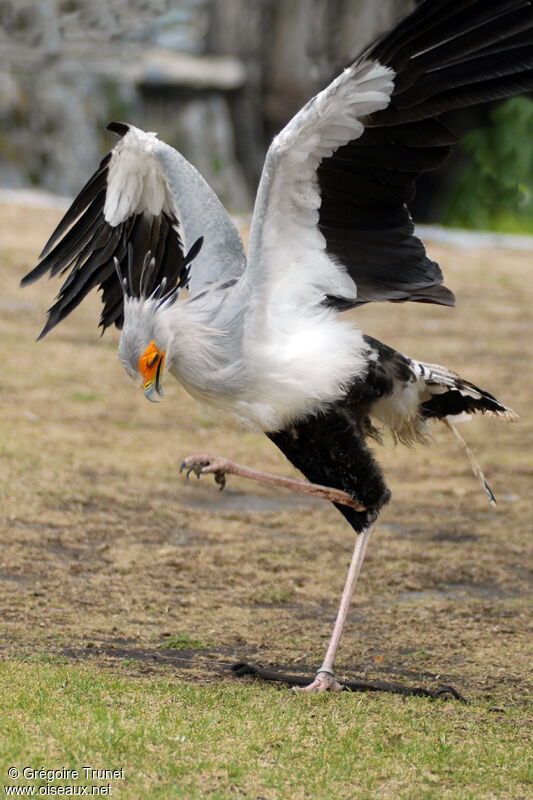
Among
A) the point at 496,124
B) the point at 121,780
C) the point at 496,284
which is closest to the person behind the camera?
the point at 121,780

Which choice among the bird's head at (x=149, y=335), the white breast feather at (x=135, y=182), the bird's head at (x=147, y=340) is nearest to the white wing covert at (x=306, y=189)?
the bird's head at (x=149, y=335)

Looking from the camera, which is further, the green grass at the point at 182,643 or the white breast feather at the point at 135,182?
the white breast feather at the point at 135,182

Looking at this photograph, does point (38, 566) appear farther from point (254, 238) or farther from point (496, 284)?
point (496, 284)

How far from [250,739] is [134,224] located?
2803 mm

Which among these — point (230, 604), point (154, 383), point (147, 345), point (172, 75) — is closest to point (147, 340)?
point (147, 345)

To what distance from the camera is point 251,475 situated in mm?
4645

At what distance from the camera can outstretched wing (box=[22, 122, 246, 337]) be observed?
512 cm

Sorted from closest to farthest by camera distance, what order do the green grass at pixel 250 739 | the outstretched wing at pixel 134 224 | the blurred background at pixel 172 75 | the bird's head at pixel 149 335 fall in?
the green grass at pixel 250 739 < the bird's head at pixel 149 335 < the outstretched wing at pixel 134 224 < the blurred background at pixel 172 75

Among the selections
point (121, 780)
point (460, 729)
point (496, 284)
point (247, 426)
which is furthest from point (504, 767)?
point (496, 284)

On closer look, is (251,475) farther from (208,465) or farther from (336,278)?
(336,278)

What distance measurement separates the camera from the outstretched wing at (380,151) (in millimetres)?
4031

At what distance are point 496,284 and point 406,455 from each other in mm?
5688

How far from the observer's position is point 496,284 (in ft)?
44.2

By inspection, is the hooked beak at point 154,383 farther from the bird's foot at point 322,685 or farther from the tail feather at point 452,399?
the bird's foot at point 322,685
